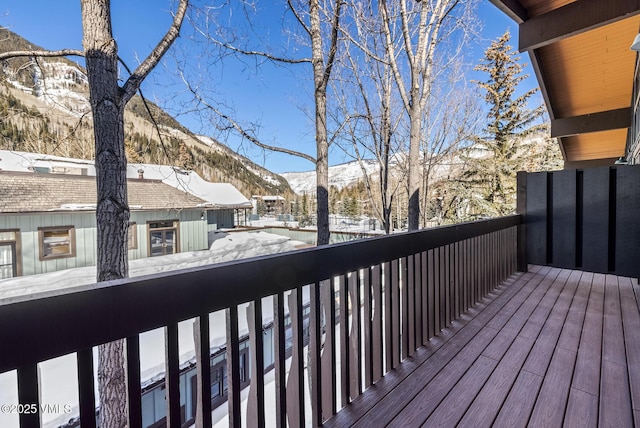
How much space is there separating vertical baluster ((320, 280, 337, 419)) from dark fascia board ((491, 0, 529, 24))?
356cm

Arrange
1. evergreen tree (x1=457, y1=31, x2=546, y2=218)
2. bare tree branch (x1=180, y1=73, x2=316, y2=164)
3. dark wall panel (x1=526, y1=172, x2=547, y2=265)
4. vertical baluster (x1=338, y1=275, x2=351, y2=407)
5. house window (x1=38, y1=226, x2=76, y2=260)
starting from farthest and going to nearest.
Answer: evergreen tree (x1=457, y1=31, x2=546, y2=218)
house window (x1=38, y1=226, x2=76, y2=260)
bare tree branch (x1=180, y1=73, x2=316, y2=164)
dark wall panel (x1=526, y1=172, x2=547, y2=265)
vertical baluster (x1=338, y1=275, x2=351, y2=407)

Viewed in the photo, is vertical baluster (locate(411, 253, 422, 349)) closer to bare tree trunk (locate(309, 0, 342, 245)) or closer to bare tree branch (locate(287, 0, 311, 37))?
bare tree trunk (locate(309, 0, 342, 245))

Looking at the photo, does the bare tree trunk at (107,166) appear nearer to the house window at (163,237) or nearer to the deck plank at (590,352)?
the deck plank at (590,352)

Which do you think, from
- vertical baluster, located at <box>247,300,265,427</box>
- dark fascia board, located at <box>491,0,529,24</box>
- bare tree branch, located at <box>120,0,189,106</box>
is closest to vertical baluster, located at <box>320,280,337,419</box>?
vertical baluster, located at <box>247,300,265,427</box>

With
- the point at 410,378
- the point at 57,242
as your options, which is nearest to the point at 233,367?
the point at 410,378

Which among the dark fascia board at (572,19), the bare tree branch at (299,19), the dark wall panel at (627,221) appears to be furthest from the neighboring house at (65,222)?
the dark wall panel at (627,221)

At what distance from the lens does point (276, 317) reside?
4.42 feet

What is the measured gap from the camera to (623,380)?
6.08 feet

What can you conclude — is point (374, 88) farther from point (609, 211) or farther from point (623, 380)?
point (623, 380)

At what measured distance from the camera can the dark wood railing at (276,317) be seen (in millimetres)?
760

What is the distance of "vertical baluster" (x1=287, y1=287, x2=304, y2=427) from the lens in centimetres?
141

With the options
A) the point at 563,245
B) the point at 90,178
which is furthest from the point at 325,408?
the point at 90,178

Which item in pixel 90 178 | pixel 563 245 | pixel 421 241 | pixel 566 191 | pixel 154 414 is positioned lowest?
pixel 154 414

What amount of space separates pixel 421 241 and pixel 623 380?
1.39m
